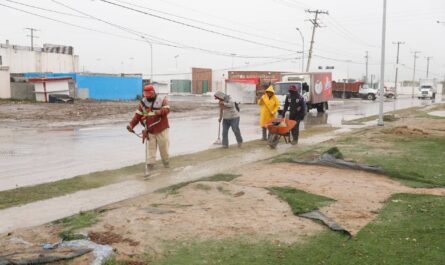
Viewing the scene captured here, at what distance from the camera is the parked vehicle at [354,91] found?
63.4 meters

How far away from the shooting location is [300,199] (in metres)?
6.78

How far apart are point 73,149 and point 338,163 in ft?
25.7

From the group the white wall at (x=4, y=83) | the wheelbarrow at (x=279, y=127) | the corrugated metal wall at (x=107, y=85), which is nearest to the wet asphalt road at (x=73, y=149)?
the wheelbarrow at (x=279, y=127)

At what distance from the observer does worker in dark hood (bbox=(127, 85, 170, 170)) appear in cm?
969

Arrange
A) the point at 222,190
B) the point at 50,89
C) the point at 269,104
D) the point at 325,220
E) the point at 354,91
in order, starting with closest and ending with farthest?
the point at 325,220 < the point at 222,190 < the point at 269,104 < the point at 50,89 < the point at 354,91

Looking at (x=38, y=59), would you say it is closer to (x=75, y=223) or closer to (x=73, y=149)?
(x=73, y=149)

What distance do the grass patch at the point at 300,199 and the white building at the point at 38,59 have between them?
5367cm

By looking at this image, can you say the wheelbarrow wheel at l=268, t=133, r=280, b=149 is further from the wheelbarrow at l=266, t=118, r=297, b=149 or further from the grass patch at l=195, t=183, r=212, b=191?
the grass patch at l=195, t=183, r=212, b=191

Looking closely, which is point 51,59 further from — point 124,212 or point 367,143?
point 124,212

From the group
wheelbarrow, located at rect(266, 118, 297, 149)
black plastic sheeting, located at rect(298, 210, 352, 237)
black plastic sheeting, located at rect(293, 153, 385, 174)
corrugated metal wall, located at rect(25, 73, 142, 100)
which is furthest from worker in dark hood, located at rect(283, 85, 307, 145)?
corrugated metal wall, located at rect(25, 73, 142, 100)

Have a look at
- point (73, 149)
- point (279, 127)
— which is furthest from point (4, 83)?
point (279, 127)

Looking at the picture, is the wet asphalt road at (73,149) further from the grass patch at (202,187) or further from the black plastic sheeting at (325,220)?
the black plastic sheeting at (325,220)

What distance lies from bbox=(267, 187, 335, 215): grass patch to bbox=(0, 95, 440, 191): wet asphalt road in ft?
15.6

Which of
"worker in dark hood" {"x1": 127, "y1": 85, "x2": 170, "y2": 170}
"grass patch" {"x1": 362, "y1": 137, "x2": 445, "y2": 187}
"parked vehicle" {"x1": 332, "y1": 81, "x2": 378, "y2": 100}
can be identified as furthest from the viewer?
"parked vehicle" {"x1": 332, "y1": 81, "x2": 378, "y2": 100}
